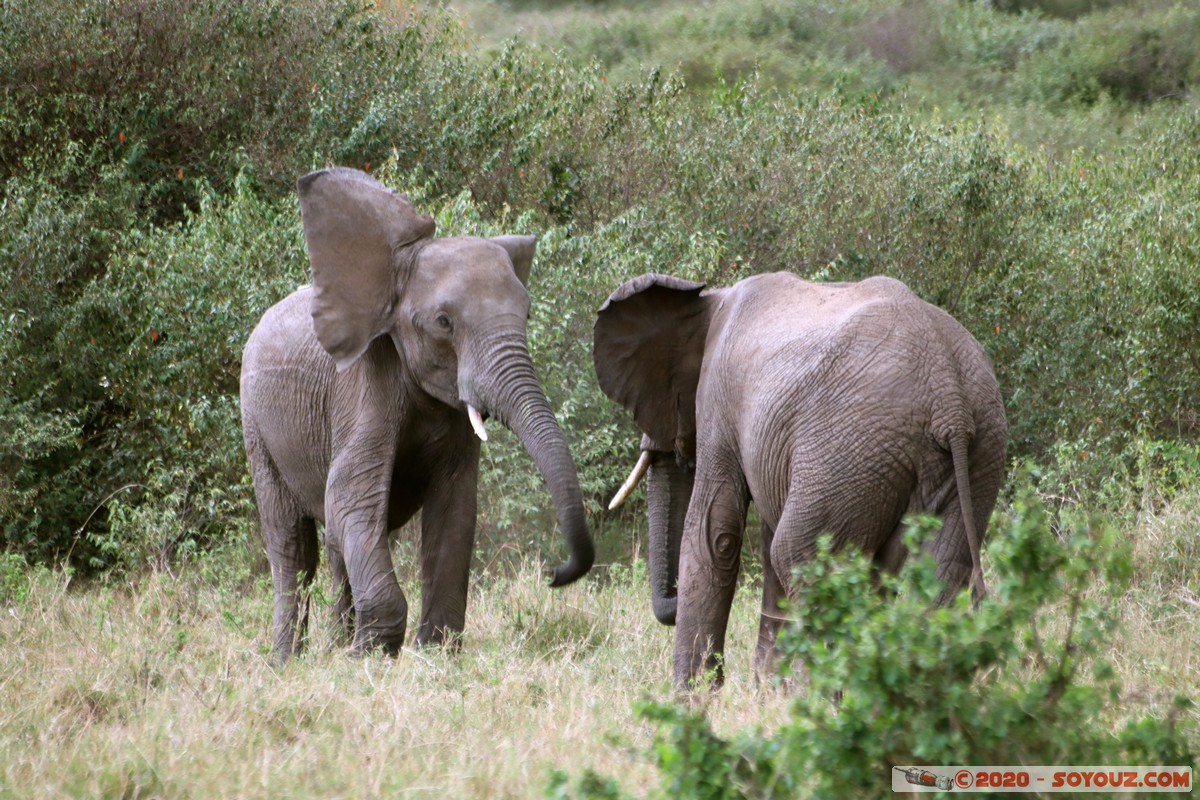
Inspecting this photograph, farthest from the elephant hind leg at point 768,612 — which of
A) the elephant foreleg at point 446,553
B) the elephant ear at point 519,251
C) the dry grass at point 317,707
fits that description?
the elephant ear at point 519,251

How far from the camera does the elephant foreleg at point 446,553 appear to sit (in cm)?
679

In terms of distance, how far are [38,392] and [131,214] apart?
7.96 ft

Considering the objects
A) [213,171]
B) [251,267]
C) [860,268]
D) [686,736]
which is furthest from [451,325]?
[213,171]

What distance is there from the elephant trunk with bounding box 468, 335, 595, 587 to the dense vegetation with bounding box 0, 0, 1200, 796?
2961 mm

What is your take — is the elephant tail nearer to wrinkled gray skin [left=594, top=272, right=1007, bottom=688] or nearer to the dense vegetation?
wrinkled gray skin [left=594, top=272, right=1007, bottom=688]

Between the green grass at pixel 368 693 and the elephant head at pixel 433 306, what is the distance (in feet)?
2.62

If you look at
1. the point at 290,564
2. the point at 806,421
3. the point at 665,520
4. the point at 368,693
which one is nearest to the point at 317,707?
the point at 368,693

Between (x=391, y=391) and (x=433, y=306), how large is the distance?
18.8 inches

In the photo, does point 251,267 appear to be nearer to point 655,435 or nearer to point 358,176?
point 358,176

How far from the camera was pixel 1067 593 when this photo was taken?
3.66m

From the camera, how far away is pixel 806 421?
209 inches

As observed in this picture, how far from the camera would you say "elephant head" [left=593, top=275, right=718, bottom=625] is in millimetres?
6379

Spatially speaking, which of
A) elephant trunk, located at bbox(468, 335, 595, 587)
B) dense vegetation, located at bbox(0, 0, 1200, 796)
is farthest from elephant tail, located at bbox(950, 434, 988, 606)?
dense vegetation, located at bbox(0, 0, 1200, 796)

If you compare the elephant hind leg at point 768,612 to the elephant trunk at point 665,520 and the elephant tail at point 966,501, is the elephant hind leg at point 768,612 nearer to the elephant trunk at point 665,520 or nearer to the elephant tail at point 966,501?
the elephant trunk at point 665,520
